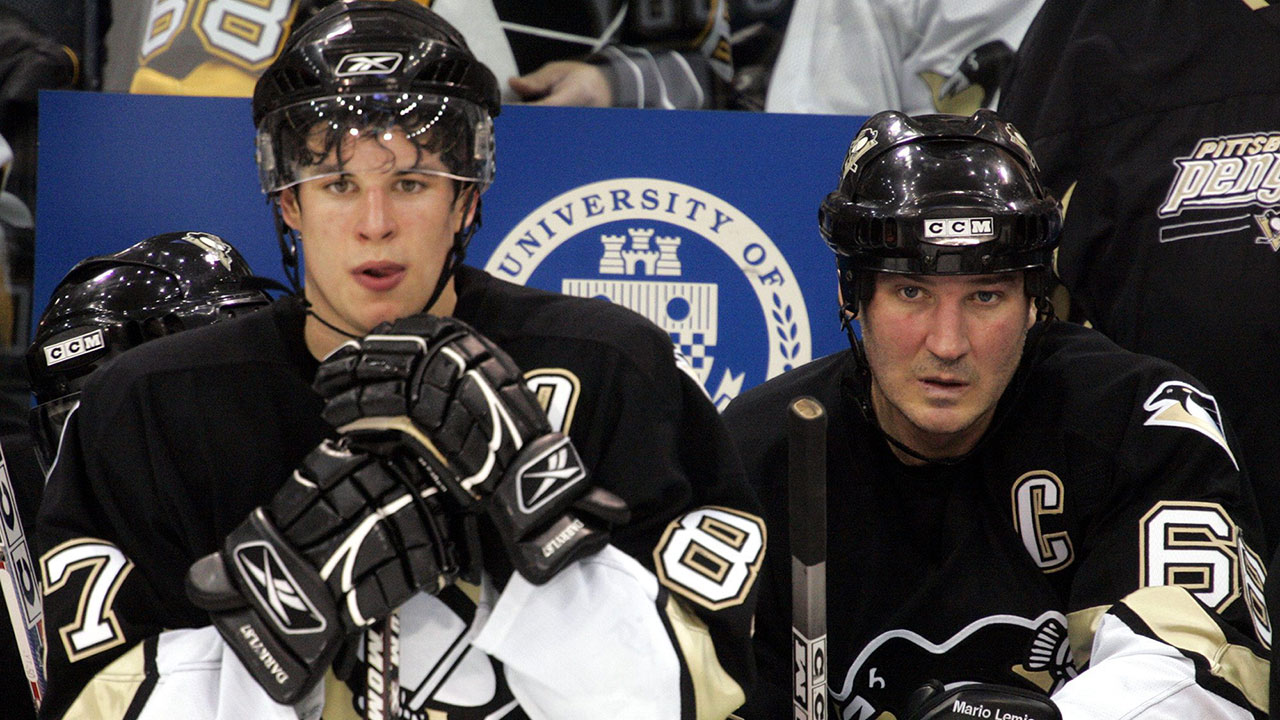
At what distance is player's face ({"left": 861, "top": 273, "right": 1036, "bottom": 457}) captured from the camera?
8.14 ft

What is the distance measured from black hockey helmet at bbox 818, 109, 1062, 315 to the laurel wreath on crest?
0.48m

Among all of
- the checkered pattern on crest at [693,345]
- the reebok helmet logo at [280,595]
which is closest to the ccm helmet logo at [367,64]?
the reebok helmet logo at [280,595]

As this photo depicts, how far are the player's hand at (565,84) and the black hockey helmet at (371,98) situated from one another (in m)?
1.47

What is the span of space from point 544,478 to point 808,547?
37 centimetres

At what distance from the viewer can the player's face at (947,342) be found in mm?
2480

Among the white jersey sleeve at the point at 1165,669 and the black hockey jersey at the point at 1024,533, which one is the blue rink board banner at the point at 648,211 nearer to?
the black hockey jersey at the point at 1024,533

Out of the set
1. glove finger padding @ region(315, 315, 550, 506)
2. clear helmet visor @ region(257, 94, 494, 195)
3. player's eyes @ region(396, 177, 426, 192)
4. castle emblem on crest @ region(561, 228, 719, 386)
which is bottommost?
castle emblem on crest @ region(561, 228, 719, 386)

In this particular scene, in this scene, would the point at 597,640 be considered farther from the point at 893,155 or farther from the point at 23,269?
the point at 23,269

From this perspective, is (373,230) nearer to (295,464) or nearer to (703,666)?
(295,464)

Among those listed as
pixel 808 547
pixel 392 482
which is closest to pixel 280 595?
pixel 392 482

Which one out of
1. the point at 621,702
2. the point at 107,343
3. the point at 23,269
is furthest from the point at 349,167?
the point at 23,269

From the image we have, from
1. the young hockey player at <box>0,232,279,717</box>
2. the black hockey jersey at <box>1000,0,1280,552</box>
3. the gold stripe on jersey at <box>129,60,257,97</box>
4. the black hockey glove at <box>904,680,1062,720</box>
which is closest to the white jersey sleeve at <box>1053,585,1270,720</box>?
the black hockey glove at <box>904,680,1062,720</box>

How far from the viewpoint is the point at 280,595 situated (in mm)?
1765

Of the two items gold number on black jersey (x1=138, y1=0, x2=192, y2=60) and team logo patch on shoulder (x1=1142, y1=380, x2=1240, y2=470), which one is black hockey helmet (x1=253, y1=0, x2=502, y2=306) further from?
gold number on black jersey (x1=138, y1=0, x2=192, y2=60)
